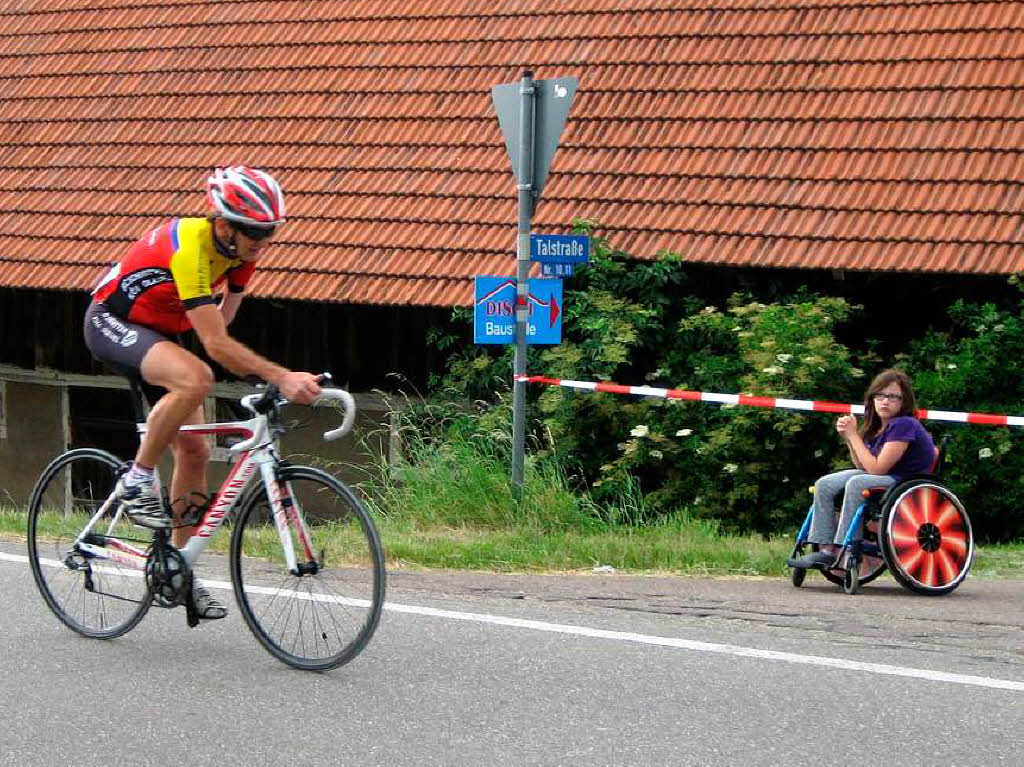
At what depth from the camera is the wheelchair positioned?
24.7ft

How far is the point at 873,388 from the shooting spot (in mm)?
7992

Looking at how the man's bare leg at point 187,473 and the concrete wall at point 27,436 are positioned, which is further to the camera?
the concrete wall at point 27,436

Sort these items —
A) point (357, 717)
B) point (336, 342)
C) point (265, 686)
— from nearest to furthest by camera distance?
point (357, 717), point (265, 686), point (336, 342)

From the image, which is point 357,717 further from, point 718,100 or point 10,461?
point 10,461

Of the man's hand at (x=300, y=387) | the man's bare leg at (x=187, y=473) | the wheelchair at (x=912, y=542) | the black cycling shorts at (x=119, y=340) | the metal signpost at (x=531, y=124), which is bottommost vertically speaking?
the wheelchair at (x=912, y=542)

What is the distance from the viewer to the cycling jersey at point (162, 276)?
5.65 meters

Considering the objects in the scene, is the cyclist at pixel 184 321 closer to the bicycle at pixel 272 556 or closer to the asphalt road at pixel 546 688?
the bicycle at pixel 272 556

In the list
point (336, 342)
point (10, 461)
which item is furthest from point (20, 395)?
point (336, 342)

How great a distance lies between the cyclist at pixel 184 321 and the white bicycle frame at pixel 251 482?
0.11 meters

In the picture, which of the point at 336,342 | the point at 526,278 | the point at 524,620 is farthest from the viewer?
the point at 336,342

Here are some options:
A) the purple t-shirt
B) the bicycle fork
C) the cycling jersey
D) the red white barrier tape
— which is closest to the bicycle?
the bicycle fork

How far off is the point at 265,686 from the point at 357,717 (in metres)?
0.51

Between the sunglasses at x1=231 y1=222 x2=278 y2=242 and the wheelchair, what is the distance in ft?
11.1

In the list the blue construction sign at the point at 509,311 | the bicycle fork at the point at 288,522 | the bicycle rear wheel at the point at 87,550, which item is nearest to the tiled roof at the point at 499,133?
the blue construction sign at the point at 509,311
